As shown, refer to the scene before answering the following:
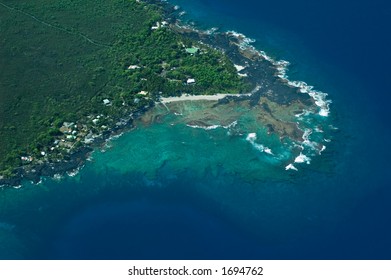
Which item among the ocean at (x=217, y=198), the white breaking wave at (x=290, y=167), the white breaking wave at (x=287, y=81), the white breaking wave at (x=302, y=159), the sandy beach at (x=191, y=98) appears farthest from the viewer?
the sandy beach at (x=191, y=98)

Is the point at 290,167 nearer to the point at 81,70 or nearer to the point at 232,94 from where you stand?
the point at 232,94

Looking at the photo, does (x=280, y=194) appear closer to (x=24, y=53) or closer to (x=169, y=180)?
(x=169, y=180)

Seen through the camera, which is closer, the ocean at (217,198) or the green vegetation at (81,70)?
the ocean at (217,198)

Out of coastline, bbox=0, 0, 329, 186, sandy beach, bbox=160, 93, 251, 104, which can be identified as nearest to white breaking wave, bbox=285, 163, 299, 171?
coastline, bbox=0, 0, 329, 186

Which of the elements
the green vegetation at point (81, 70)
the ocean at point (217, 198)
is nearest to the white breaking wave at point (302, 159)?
the ocean at point (217, 198)

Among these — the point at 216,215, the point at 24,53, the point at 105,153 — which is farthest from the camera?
the point at 24,53

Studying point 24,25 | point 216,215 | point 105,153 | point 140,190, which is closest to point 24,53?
point 24,25

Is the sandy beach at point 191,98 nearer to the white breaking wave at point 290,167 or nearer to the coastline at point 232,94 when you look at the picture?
the coastline at point 232,94
